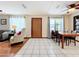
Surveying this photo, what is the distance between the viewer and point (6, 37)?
32.3 ft

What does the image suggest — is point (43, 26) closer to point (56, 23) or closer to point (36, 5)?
point (56, 23)

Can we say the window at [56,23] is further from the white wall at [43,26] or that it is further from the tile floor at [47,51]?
the tile floor at [47,51]

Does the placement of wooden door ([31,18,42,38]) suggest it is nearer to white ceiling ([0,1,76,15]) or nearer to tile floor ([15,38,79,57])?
white ceiling ([0,1,76,15])

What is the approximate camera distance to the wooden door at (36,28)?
41.8ft

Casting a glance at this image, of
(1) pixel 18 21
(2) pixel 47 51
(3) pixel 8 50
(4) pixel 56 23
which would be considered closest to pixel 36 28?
(1) pixel 18 21

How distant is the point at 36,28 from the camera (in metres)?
12.8

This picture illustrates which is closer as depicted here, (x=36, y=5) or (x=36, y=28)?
(x=36, y=5)

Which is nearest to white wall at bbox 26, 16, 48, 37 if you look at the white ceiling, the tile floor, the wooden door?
the wooden door

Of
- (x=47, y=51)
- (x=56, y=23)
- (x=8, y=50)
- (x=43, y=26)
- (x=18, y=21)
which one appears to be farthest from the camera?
(x=56, y=23)

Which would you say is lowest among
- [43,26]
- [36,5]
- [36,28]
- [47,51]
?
[47,51]

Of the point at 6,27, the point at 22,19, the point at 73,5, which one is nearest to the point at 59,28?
the point at 22,19

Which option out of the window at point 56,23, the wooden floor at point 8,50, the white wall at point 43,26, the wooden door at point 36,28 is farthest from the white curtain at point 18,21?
the wooden floor at point 8,50

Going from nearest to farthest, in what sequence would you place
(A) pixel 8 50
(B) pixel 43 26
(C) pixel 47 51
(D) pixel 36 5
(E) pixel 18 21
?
(C) pixel 47 51 < (A) pixel 8 50 < (D) pixel 36 5 < (E) pixel 18 21 < (B) pixel 43 26

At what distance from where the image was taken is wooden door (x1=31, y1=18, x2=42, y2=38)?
12.7 m
